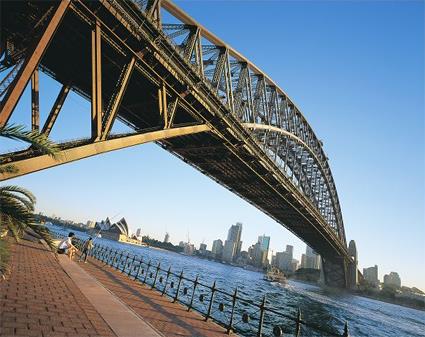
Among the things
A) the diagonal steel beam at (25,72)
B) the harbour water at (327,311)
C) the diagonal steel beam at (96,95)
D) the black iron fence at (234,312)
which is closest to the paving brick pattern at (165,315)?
the black iron fence at (234,312)

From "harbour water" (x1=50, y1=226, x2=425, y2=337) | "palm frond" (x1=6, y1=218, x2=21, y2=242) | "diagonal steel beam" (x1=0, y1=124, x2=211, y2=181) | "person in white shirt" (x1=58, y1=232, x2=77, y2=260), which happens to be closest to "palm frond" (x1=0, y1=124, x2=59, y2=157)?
"diagonal steel beam" (x1=0, y1=124, x2=211, y2=181)

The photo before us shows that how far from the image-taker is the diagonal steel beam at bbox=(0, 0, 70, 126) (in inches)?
377

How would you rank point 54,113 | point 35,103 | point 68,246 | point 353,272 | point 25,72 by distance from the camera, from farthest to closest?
point 353,272 < point 68,246 < point 54,113 < point 35,103 < point 25,72

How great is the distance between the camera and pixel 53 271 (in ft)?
48.6

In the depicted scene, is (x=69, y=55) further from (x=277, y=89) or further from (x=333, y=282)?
(x=333, y=282)

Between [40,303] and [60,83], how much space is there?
665 inches

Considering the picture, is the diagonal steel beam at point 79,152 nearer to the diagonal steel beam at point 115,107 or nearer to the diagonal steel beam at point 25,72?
the diagonal steel beam at point 115,107

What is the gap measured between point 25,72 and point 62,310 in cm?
725

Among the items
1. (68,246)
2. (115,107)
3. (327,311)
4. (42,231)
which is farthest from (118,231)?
(42,231)

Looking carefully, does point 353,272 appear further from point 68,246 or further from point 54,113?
point 54,113

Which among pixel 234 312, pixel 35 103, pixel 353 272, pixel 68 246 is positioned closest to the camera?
pixel 35 103

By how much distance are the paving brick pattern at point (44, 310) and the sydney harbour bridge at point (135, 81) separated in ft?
12.0

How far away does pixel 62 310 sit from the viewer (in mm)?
8570

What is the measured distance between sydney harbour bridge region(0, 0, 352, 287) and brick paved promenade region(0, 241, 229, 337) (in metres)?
3.79
